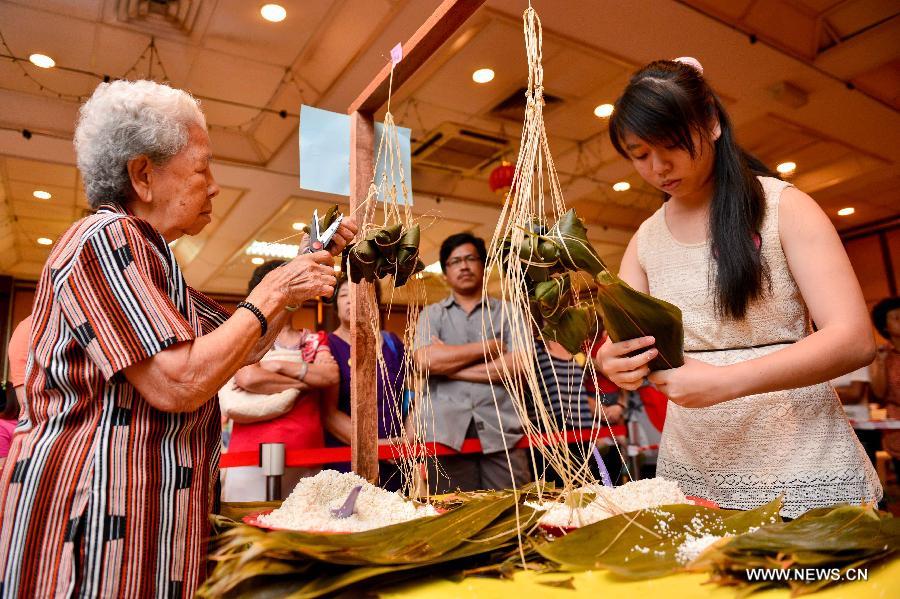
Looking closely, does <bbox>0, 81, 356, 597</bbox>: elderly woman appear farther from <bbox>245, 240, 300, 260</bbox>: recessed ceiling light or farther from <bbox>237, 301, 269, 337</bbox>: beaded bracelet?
<bbox>245, 240, 300, 260</bbox>: recessed ceiling light

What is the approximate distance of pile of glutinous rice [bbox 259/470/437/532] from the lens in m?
0.93

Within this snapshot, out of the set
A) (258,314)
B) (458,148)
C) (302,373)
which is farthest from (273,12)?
(258,314)

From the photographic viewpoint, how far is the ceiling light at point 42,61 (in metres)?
4.29

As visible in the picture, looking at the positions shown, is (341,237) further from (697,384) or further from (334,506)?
(697,384)

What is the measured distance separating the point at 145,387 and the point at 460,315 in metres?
1.86

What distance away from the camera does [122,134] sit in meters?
1.10

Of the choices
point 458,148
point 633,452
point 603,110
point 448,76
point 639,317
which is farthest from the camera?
point 458,148

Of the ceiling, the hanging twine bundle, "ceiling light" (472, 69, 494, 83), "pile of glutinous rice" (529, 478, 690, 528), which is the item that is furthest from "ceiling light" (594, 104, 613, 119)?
"pile of glutinous rice" (529, 478, 690, 528)

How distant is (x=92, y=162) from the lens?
112cm

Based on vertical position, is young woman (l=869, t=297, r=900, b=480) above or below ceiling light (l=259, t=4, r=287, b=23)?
below

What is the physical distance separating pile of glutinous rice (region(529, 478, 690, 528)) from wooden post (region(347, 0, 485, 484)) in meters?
0.54

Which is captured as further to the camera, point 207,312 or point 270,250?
point 270,250

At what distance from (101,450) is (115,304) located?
23 centimetres

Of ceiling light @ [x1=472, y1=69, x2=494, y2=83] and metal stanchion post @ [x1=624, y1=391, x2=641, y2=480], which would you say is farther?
ceiling light @ [x1=472, y1=69, x2=494, y2=83]
